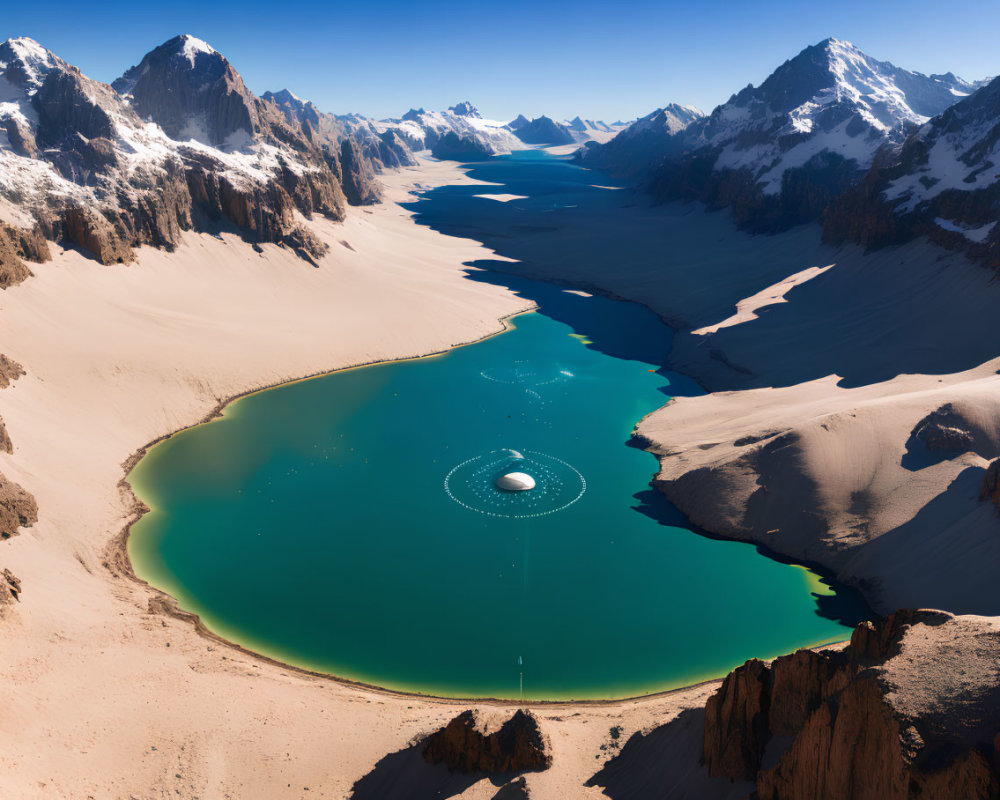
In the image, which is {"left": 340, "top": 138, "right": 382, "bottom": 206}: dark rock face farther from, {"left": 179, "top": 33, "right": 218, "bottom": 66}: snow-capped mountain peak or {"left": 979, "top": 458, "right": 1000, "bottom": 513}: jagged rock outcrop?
{"left": 979, "top": 458, "right": 1000, "bottom": 513}: jagged rock outcrop

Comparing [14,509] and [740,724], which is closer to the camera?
[740,724]

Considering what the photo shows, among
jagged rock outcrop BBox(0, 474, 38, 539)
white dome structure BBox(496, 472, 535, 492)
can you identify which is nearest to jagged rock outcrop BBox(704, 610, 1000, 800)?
white dome structure BBox(496, 472, 535, 492)

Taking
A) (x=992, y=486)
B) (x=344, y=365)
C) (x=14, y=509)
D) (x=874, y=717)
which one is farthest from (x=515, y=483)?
(x=874, y=717)

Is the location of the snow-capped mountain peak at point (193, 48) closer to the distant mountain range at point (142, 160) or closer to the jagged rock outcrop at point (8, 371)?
the distant mountain range at point (142, 160)

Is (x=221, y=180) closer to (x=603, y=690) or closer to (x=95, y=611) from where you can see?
(x=95, y=611)

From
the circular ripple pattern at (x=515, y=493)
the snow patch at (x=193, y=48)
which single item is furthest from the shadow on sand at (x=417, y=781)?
the snow patch at (x=193, y=48)

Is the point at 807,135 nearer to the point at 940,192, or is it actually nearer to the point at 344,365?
the point at 940,192

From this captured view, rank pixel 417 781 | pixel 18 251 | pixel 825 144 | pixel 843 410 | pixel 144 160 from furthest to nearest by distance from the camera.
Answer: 1. pixel 825 144
2. pixel 144 160
3. pixel 18 251
4. pixel 843 410
5. pixel 417 781
